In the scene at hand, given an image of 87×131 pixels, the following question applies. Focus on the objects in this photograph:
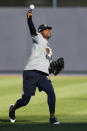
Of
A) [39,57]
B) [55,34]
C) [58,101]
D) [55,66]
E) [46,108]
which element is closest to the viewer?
[39,57]

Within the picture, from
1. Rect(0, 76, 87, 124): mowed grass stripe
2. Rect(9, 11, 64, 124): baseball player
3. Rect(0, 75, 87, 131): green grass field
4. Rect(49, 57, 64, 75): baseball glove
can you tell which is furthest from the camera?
Rect(0, 76, 87, 124): mowed grass stripe

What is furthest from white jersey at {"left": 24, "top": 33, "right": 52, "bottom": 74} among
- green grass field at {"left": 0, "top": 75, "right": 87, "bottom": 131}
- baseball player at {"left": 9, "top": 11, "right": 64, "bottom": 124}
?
green grass field at {"left": 0, "top": 75, "right": 87, "bottom": 131}

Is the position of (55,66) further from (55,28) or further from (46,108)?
(55,28)

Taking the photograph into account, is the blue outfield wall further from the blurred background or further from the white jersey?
the white jersey

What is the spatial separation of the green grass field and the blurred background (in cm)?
400

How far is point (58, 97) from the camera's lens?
46.0 ft

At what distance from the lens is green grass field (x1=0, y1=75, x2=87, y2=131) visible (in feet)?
29.9

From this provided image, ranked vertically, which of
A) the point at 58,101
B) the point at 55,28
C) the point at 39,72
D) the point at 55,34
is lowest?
the point at 58,101

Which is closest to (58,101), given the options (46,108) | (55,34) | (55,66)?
(46,108)

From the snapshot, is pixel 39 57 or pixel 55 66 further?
pixel 55 66

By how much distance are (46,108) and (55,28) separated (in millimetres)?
10875

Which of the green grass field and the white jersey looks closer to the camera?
the green grass field

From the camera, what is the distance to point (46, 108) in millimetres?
11953

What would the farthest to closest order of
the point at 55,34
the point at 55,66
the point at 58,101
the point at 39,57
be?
the point at 55,34 < the point at 58,101 < the point at 55,66 < the point at 39,57
